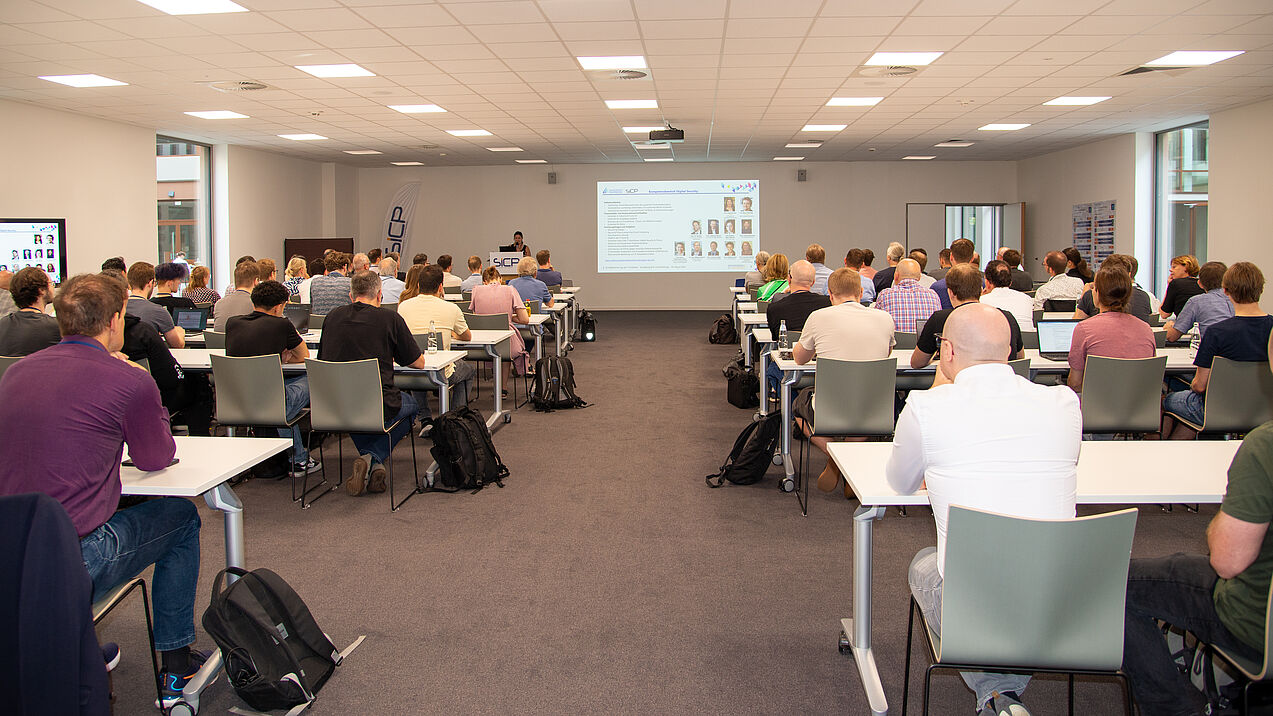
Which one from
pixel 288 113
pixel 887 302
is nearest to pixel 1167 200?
pixel 887 302

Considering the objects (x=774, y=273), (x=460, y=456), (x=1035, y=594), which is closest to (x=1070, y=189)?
(x=774, y=273)

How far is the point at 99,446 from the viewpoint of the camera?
2.41 meters

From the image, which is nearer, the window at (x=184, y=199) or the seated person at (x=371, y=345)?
the seated person at (x=371, y=345)

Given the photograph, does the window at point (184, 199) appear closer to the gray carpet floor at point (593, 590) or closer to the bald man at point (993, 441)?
the gray carpet floor at point (593, 590)

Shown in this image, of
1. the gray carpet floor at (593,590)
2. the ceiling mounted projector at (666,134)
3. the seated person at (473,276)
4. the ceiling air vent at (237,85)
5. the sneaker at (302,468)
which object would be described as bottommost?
the gray carpet floor at (593,590)

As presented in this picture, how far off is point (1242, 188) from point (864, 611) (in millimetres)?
10060

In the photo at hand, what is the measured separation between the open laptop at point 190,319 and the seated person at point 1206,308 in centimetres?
703

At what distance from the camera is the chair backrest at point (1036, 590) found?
194 centimetres

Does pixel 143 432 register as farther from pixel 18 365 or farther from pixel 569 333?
pixel 569 333

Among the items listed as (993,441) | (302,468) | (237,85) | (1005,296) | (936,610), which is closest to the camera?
(993,441)

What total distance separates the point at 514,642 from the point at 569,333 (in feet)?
29.9

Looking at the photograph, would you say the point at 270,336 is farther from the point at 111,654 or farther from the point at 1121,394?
the point at 1121,394

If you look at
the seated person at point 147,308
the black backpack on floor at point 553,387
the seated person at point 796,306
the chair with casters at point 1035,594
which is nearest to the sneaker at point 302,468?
the seated person at point 147,308

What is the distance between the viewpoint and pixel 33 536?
1.87m
